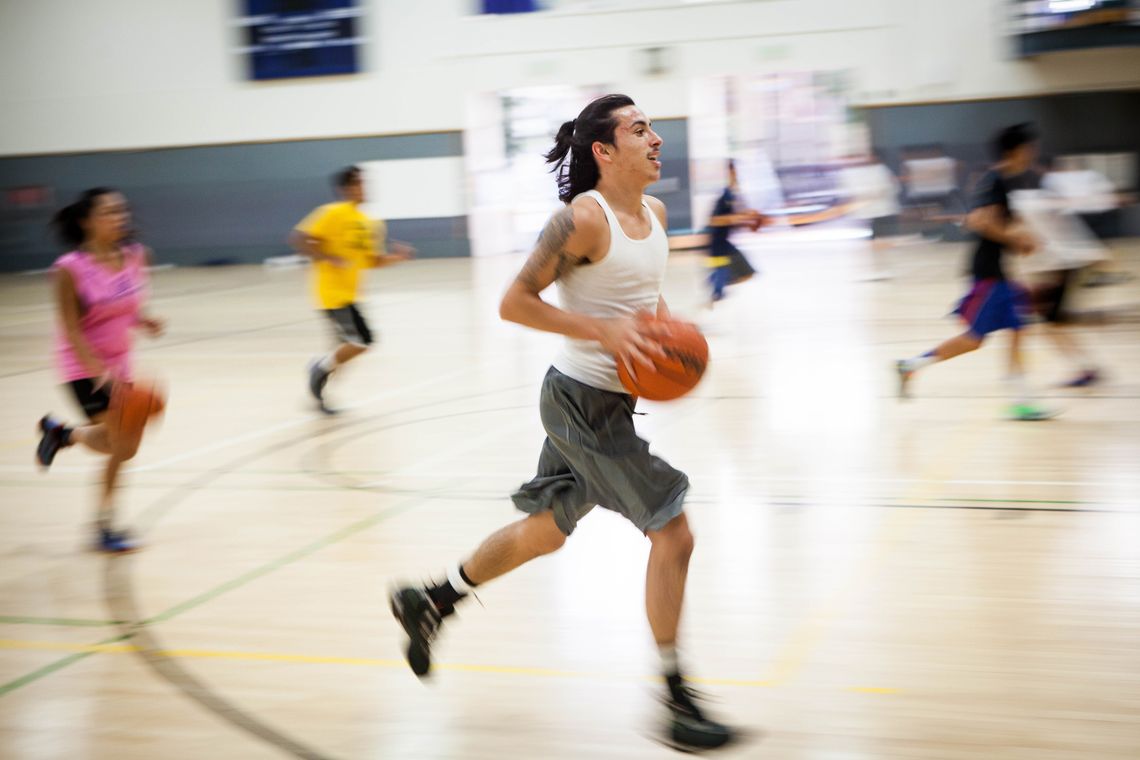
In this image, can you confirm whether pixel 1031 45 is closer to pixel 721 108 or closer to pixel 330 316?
pixel 721 108

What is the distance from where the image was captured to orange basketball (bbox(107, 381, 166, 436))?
539 cm

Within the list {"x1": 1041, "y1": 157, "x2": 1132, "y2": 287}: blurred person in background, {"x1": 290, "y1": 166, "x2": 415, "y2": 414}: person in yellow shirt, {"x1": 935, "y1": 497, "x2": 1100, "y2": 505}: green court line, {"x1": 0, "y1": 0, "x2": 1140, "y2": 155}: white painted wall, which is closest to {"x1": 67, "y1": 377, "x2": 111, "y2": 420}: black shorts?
{"x1": 290, "y1": 166, "x2": 415, "y2": 414}: person in yellow shirt

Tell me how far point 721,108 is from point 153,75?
11.9 metres

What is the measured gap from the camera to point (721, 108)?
2425cm

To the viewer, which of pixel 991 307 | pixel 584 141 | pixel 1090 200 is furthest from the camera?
pixel 1090 200

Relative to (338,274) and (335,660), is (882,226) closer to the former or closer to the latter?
(338,274)

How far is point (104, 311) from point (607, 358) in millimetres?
2949

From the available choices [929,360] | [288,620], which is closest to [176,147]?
[929,360]

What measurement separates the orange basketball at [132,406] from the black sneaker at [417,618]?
6.96 feet

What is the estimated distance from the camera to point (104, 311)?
550 centimetres

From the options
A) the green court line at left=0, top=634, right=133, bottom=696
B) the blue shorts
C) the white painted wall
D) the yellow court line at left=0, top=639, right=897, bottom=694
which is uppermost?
the white painted wall

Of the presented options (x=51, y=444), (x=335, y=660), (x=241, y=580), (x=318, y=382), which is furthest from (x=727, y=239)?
(x=335, y=660)

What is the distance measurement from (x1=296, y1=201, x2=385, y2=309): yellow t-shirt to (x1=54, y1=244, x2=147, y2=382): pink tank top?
2956mm

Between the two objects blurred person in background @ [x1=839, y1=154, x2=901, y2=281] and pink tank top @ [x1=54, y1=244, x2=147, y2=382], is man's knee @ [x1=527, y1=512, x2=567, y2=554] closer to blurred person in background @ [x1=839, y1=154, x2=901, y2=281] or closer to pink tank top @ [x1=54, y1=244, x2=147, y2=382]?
pink tank top @ [x1=54, y1=244, x2=147, y2=382]
